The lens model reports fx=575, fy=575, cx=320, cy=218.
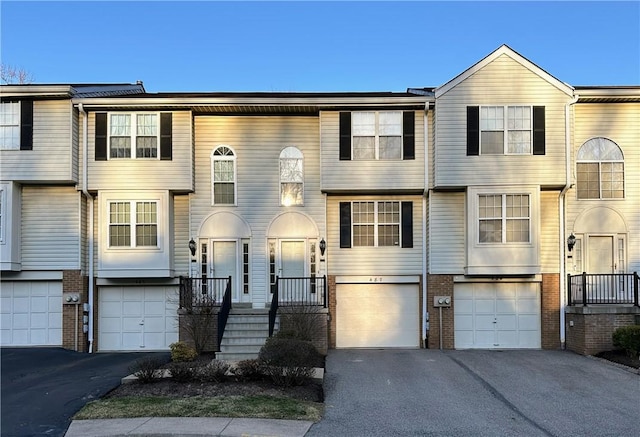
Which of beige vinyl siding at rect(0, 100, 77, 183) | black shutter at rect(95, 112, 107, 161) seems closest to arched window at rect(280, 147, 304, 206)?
black shutter at rect(95, 112, 107, 161)

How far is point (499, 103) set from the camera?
56.6 ft

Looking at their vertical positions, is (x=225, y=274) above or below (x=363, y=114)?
below

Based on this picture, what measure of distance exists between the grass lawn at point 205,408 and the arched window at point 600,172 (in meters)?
11.9

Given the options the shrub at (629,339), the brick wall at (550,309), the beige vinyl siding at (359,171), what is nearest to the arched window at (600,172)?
the brick wall at (550,309)

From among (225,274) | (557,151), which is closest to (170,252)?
(225,274)

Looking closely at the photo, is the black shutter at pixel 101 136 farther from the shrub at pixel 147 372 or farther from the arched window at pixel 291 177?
the shrub at pixel 147 372

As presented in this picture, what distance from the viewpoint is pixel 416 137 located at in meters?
17.6

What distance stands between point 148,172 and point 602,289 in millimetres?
14183

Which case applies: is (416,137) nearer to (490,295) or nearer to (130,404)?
(490,295)

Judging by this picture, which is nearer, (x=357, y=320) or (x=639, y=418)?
(x=639, y=418)

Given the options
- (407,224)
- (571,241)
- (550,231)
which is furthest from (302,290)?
(571,241)

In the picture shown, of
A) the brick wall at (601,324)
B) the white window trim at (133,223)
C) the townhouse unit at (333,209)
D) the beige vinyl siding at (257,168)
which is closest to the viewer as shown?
the brick wall at (601,324)

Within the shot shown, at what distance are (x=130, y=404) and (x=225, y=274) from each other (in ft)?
26.0

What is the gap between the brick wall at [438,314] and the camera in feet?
57.3
